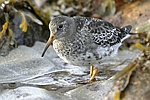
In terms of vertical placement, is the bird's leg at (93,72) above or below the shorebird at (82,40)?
below

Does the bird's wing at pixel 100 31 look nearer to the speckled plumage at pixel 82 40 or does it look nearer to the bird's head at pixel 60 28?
the speckled plumage at pixel 82 40

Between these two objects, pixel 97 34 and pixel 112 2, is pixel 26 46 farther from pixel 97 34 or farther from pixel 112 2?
pixel 112 2

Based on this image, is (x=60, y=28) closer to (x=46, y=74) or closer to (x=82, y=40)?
(x=82, y=40)

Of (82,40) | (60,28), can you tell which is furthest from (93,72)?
(60,28)

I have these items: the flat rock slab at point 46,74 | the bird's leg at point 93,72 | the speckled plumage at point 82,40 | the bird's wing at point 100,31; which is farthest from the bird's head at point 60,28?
the bird's leg at point 93,72

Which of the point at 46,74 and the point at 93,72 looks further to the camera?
the point at 46,74

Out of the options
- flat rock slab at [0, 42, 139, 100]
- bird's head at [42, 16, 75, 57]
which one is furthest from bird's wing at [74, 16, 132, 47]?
flat rock slab at [0, 42, 139, 100]

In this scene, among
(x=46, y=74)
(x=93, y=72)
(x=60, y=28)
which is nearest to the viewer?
(x=60, y=28)

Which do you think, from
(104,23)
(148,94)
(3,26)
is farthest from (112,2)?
(148,94)
